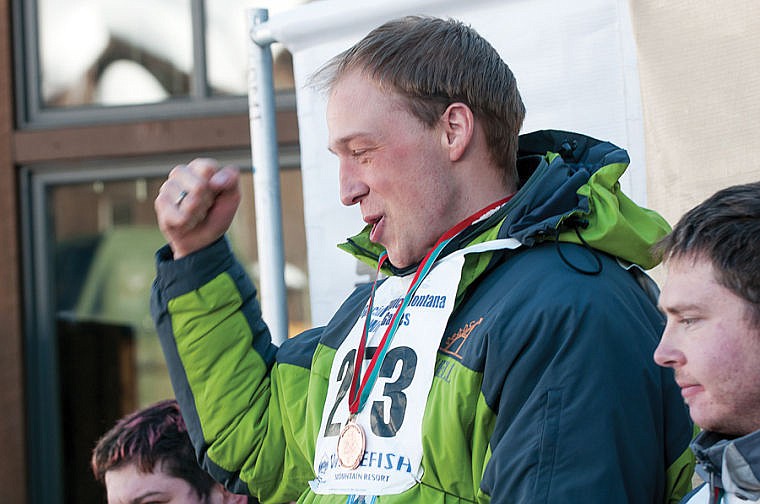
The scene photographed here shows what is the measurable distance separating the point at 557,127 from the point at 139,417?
3.92 feet

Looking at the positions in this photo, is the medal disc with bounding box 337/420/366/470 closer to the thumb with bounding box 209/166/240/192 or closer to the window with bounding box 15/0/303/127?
the thumb with bounding box 209/166/240/192

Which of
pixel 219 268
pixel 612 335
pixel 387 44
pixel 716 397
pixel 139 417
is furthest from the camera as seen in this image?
pixel 139 417

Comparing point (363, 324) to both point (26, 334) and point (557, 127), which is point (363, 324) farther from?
point (26, 334)

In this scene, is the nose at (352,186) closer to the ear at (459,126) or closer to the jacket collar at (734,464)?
the ear at (459,126)

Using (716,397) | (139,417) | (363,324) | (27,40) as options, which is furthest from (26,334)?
(716,397)

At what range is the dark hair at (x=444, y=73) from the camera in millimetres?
2041

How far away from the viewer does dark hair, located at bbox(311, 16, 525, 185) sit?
2.04m

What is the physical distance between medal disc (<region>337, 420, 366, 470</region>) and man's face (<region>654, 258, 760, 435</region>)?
0.49 meters

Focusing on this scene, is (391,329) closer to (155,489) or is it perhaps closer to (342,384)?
(342,384)

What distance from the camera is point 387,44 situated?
2080mm

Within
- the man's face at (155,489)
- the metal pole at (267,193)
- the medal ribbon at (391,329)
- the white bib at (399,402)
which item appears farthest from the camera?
the metal pole at (267,193)

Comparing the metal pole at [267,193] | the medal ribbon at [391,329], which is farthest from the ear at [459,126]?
the metal pole at [267,193]

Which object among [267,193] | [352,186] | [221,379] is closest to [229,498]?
[221,379]

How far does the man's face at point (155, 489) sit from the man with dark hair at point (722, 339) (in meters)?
1.43
